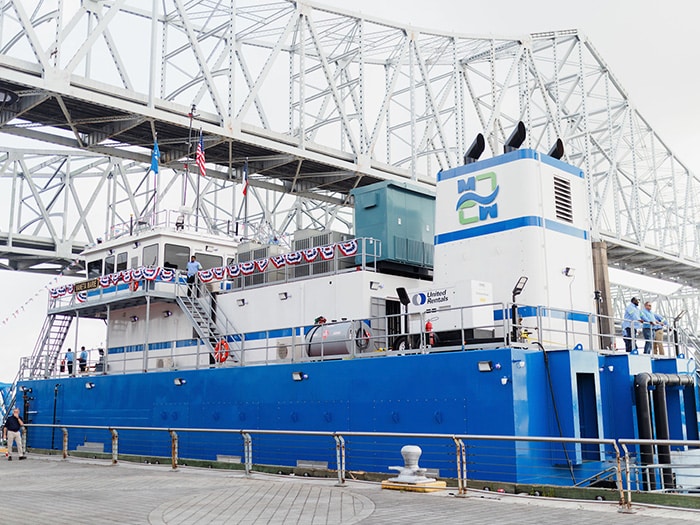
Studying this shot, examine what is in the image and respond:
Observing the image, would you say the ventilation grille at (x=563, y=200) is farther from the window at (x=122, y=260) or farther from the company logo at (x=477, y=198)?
the window at (x=122, y=260)

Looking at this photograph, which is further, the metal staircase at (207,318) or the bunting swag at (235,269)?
the metal staircase at (207,318)

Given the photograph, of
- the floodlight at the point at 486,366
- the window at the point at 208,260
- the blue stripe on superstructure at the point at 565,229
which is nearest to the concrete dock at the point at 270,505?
the floodlight at the point at 486,366

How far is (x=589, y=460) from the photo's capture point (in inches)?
626

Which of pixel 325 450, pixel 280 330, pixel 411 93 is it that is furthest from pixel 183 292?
pixel 411 93

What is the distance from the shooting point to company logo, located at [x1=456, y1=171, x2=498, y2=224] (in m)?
19.1

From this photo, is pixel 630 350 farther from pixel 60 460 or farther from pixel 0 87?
pixel 0 87

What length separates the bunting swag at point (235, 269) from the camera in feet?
71.3

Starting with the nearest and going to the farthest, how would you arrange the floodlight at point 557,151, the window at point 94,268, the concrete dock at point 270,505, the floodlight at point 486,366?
1. the concrete dock at point 270,505
2. the floodlight at point 486,366
3. the floodlight at point 557,151
4. the window at point 94,268

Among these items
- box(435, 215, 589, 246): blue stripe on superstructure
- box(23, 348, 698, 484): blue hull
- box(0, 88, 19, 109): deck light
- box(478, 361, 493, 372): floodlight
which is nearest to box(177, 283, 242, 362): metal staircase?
box(23, 348, 698, 484): blue hull

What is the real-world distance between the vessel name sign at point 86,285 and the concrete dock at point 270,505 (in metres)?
12.2

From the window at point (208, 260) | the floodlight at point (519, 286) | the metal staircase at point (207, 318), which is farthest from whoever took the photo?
the window at point (208, 260)

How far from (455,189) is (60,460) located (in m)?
13.5

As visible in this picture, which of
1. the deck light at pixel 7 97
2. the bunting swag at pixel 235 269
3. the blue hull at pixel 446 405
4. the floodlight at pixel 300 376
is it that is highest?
the deck light at pixel 7 97

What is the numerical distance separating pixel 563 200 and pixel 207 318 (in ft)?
37.9
